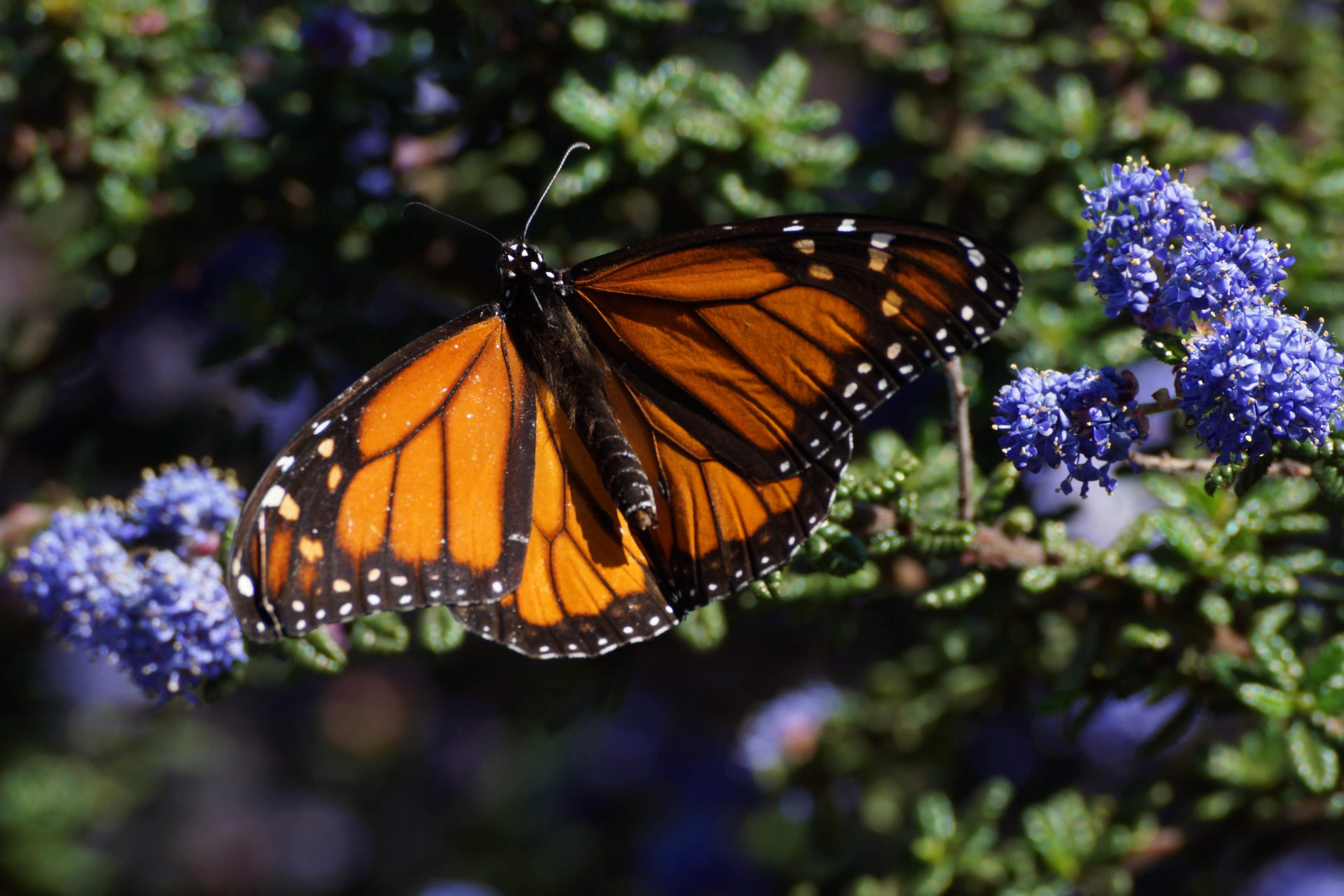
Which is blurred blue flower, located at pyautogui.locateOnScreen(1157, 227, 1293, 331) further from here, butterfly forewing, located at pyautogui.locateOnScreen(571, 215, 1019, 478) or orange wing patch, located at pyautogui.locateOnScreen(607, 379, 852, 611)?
orange wing patch, located at pyautogui.locateOnScreen(607, 379, 852, 611)

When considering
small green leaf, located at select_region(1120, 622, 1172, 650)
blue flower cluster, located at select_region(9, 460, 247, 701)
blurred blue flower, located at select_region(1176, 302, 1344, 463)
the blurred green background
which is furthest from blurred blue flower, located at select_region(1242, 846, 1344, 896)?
blue flower cluster, located at select_region(9, 460, 247, 701)

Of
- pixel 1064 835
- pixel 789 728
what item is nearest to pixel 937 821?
pixel 1064 835

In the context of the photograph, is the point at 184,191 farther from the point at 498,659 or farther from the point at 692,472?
the point at 498,659

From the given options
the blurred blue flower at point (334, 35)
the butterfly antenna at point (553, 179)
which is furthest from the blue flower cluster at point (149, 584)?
the blurred blue flower at point (334, 35)

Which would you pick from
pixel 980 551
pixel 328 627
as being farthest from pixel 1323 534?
pixel 328 627

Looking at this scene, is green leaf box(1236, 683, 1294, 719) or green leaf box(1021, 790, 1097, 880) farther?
green leaf box(1021, 790, 1097, 880)

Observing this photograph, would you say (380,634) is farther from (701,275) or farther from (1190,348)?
(1190,348)
